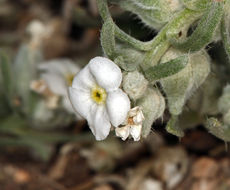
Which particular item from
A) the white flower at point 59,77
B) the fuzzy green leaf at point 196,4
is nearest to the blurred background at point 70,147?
the white flower at point 59,77

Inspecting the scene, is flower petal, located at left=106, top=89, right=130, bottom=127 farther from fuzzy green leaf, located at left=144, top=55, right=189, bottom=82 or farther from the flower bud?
fuzzy green leaf, located at left=144, top=55, right=189, bottom=82

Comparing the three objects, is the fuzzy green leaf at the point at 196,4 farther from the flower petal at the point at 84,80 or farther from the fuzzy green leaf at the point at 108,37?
the flower petal at the point at 84,80

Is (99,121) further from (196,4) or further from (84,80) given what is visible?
(196,4)

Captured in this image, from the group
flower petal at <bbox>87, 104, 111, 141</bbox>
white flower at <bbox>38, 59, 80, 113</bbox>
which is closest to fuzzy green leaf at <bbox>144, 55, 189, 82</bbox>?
flower petal at <bbox>87, 104, 111, 141</bbox>

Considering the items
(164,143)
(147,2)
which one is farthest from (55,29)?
(147,2)

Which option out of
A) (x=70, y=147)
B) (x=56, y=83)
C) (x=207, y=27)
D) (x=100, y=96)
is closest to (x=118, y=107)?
(x=100, y=96)
